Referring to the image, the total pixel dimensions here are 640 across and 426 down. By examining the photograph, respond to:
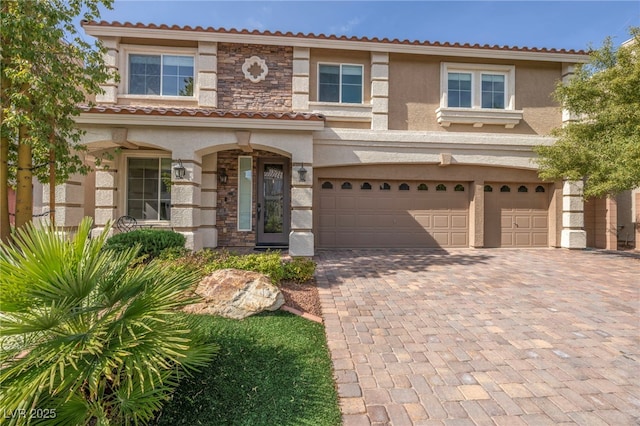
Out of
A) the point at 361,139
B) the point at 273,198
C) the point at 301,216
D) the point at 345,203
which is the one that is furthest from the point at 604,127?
the point at 273,198

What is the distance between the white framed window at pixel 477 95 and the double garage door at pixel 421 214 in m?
2.18

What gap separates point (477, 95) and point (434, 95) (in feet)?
4.92

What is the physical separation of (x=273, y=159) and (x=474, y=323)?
753 centimetres

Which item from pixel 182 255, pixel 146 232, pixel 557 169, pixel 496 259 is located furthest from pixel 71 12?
pixel 557 169

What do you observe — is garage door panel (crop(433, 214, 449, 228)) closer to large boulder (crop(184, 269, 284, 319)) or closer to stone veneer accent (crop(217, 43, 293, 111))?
stone veneer accent (crop(217, 43, 293, 111))

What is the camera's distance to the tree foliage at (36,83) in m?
4.80

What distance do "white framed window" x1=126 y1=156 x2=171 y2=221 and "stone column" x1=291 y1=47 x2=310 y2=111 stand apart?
14.7 feet

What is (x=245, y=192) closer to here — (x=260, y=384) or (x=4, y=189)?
(x=4, y=189)

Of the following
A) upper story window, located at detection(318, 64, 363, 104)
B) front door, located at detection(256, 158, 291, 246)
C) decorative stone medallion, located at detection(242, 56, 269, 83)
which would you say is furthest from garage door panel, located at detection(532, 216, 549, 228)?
decorative stone medallion, located at detection(242, 56, 269, 83)

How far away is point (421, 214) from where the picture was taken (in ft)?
33.8

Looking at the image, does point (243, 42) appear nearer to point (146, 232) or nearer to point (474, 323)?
point (146, 232)

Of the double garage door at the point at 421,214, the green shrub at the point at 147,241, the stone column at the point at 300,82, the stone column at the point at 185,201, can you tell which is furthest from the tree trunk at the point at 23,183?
the double garage door at the point at 421,214

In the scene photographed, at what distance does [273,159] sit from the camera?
390 inches

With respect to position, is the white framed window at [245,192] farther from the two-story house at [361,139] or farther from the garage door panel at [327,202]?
the garage door panel at [327,202]
